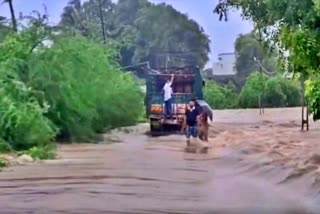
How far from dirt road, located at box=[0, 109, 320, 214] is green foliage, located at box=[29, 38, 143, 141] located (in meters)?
1.31

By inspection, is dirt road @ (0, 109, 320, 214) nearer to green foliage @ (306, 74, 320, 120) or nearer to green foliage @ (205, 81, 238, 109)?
green foliage @ (306, 74, 320, 120)

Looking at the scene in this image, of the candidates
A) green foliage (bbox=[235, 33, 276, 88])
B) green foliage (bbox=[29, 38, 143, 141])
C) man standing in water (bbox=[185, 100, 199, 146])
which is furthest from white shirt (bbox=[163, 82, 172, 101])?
green foliage (bbox=[235, 33, 276, 88])

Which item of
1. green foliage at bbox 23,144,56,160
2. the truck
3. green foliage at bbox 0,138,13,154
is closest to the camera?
green foliage at bbox 23,144,56,160

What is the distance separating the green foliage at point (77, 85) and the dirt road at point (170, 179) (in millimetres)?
1314

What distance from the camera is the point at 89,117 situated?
90.7 feet

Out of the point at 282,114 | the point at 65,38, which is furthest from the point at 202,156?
the point at 282,114

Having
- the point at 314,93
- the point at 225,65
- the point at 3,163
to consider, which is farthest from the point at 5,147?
the point at 225,65

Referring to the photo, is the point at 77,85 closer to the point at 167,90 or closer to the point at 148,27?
the point at 167,90

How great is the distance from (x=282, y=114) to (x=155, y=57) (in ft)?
27.0

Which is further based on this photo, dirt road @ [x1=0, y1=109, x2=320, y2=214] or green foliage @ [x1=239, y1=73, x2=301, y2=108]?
green foliage @ [x1=239, y1=73, x2=301, y2=108]

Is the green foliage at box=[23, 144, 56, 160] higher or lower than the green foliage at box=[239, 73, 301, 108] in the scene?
lower

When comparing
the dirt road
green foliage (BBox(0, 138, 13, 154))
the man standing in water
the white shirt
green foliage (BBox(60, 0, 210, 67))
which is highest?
green foliage (BBox(60, 0, 210, 67))

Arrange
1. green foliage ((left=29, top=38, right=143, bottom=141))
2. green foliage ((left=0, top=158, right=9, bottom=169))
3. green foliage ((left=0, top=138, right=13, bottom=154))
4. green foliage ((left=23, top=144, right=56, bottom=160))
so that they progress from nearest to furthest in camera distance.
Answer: green foliage ((left=0, top=158, right=9, bottom=169)) → green foliage ((left=23, top=144, right=56, bottom=160)) → green foliage ((left=0, top=138, right=13, bottom=154)) → green foliage ((left=29, top=38, right=143, bottom=141))

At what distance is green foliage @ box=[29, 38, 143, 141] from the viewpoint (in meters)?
25.8
